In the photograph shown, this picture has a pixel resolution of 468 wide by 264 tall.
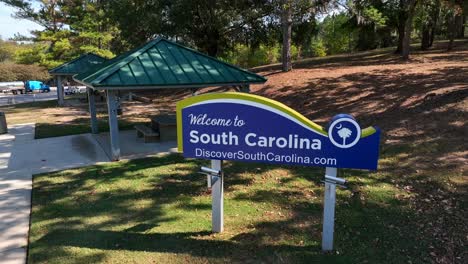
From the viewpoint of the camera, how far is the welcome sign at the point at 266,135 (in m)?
4.35

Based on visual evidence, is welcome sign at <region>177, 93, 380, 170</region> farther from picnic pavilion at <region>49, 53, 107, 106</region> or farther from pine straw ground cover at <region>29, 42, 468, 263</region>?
picnic pavilion at <region>49, 53, 107, 106</region>

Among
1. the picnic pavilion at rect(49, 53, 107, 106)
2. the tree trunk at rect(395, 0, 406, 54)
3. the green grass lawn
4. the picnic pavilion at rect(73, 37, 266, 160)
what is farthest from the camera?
the tree trunk at rect(395, 0, 406, 54)

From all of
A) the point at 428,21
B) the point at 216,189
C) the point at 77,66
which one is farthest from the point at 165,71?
the point at 428,21

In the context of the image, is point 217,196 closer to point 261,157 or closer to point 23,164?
point 261,157

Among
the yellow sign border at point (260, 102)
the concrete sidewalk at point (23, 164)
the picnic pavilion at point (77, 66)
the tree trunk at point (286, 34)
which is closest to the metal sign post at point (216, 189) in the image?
the yellow sign border at point (260, 102)

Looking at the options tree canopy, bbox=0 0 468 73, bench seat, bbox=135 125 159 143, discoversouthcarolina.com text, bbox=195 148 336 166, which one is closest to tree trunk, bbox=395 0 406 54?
tree canopy, bbox=0 0 468 73

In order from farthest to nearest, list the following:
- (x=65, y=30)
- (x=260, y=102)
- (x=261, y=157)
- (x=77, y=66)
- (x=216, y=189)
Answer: (x=65, y=30), (x=77, y=66), (x=216, y=189), (x=261, y=157), (x=260, y=102)

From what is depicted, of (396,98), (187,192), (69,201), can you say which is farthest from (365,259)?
(396,98)

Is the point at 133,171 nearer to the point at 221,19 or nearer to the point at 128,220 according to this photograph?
the point at 128,220

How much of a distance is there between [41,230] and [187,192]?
2.44 m

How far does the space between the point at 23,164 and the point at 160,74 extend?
158 inches

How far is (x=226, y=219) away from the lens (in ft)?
19.0

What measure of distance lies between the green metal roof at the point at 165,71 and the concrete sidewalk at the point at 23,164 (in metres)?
2.02

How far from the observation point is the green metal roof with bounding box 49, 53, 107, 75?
21.1m
